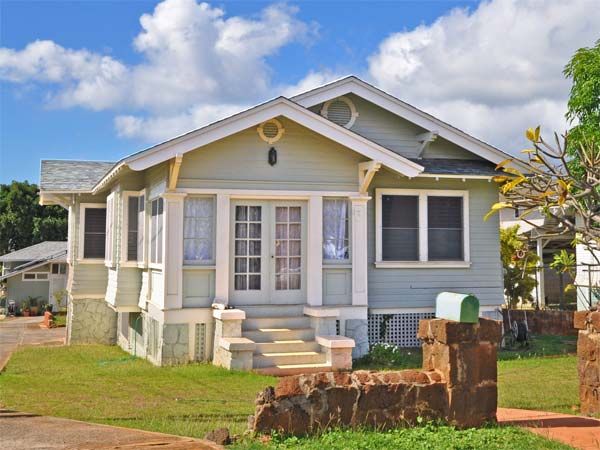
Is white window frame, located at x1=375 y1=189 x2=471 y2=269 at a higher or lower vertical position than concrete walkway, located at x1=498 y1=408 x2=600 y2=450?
higher

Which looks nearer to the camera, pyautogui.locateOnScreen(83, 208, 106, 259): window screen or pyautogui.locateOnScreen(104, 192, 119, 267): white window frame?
pyautogui.locateOnScreen(104, 192, 119, 267): white window frame

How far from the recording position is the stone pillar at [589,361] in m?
8.74

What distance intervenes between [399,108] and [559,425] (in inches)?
351

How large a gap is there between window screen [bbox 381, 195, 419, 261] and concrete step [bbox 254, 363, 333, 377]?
11.7 ft

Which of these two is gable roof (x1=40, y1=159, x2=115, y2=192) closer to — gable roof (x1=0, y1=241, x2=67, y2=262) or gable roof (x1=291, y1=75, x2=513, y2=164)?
gable roof (x1=291, y1=75, x2=513, y2=164)

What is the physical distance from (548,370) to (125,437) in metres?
8.04

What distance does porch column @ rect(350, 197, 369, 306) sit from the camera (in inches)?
536

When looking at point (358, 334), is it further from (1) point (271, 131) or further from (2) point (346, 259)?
(1) point (271, 131)

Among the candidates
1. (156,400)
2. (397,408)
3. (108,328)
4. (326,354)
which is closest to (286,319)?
(326,354)

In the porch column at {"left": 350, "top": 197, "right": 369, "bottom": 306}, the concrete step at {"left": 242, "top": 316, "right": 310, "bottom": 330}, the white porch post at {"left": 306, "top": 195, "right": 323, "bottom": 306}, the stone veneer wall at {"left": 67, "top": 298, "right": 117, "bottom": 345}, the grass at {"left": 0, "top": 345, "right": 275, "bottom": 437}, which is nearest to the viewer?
the grass at {"left": 0, "top": 345, "right": 275, "bottom": 437}

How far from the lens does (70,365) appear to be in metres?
13.2

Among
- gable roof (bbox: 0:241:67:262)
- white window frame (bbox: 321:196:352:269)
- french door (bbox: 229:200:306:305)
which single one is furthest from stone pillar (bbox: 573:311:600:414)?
gable roof (bbox: 0:241:67:262)

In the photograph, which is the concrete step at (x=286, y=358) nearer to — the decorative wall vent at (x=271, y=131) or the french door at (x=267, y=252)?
the french door at (x=267, y=252)

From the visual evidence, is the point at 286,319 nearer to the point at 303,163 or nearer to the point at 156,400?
the point at 303,163
